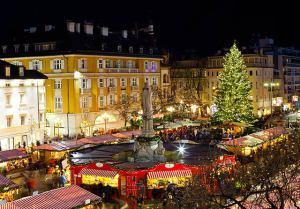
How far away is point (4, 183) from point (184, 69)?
234ft

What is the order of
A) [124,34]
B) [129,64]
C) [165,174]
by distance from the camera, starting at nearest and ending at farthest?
1. [165,174]
2. [129,64]
3. [124,34]

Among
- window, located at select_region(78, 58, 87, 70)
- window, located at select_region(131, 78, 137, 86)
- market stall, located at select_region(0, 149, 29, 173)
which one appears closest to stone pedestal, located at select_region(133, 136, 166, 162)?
market stall, located at select_region(0, 149, 29, 173)

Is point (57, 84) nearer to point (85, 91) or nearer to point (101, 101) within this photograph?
point (85, 91)

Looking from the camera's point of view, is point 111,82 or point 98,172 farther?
point 111,82

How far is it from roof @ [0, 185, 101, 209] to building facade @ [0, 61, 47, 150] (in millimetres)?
27530

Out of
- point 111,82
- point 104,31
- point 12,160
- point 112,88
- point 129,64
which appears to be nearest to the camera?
point 12,160

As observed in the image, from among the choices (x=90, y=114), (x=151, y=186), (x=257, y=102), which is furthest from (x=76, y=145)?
(x=257, y=102)

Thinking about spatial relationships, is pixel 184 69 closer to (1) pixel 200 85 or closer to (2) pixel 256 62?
(1) pixel 200 85

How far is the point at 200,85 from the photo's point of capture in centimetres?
9831

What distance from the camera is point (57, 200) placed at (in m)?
25.7

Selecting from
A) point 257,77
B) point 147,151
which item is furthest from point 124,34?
point 147,151

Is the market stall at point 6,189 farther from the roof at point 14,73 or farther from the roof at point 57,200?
the roof at point 14,73

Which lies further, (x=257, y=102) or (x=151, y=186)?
(x=257, y=102)

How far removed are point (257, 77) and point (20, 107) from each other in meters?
49.9
